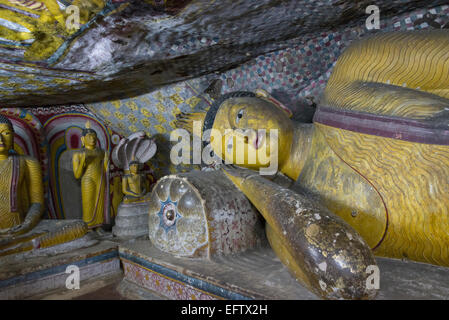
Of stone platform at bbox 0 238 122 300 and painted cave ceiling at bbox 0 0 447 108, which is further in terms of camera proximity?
stone platform at bbox 0 238 122 300

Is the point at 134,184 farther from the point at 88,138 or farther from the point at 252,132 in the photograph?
the point at 252,132

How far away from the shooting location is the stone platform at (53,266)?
2338mm

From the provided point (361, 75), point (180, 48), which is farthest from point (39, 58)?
point (361, 75)

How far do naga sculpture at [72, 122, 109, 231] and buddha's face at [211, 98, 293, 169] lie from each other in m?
1.92

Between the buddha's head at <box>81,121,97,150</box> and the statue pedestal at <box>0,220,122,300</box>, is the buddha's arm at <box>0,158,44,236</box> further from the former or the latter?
the buddha's head at <box>81,121,97,150</box>

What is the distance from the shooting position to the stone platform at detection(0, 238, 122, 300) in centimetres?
234

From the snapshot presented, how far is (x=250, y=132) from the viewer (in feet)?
7.19

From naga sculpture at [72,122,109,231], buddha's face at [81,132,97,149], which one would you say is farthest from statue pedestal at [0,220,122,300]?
buddha's face at [81,132,97,149]

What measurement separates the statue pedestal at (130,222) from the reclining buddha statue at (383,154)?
1.55m

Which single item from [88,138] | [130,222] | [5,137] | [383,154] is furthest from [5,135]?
[383,154]

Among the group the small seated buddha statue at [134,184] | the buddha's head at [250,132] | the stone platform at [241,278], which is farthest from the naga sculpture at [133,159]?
the buddha's head at [250,132]

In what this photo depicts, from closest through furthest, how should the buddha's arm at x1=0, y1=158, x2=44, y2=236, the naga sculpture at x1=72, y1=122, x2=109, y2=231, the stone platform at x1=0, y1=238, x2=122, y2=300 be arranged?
the stone platform at x1=0, y1=238, x2=122, y2=300, the buddha's arm at x1=0, y1=158, x2=44, y2=236, the naga sculpture at x1=72, y1=122, x2=109, y2=231

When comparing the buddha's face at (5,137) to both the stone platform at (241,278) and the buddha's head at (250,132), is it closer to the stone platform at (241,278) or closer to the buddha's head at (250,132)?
the stone platform at (241,278)

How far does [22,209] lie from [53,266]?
2.86 feet
